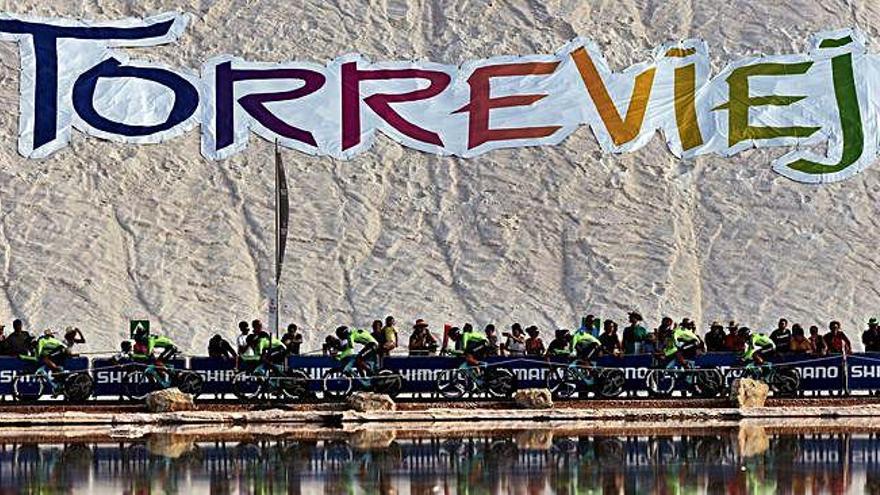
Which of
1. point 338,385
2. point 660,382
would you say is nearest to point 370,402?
point 338,385

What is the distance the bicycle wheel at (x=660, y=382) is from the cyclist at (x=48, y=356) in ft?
31.3

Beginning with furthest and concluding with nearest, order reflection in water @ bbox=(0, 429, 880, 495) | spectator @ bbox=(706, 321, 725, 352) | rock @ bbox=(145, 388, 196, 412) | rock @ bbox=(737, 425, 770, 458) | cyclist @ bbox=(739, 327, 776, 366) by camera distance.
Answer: spectator @ bbox=(706, 321, 725, 352) < cyclist @ bbox=(739, 327, 776, 366) < rock @ bbox=(145, 388, 196, 412) < rock @ bbox=(737, 425, 770, 458) < reflection in water @ bbox=(0, 429, 880, 495)

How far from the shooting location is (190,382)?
120 ft

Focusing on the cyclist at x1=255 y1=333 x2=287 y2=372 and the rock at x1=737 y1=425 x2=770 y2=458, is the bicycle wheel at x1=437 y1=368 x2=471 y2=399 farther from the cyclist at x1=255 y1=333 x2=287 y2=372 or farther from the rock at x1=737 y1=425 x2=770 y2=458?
the rock at x1=737 y1=425 x2=770 y2=458

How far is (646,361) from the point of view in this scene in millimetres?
36688

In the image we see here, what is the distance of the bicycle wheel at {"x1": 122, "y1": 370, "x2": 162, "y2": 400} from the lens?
36.5 metres

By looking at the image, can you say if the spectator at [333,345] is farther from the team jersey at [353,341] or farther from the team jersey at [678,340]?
the team jersey at [678,340]

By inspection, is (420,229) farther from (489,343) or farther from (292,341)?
(292,341)

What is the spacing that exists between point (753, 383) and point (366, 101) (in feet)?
60.6

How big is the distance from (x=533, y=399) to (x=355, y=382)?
9.54 ft

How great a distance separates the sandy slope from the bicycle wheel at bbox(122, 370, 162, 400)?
43.1ft

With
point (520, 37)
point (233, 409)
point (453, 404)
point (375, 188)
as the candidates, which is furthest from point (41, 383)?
point (520, 37)

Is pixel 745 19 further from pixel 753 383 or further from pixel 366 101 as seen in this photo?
pixel 753 383

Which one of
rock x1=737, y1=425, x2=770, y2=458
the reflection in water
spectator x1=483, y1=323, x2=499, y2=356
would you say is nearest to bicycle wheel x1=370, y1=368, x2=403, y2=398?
spectator x1=483, y1=323, x2=499, y2=356
